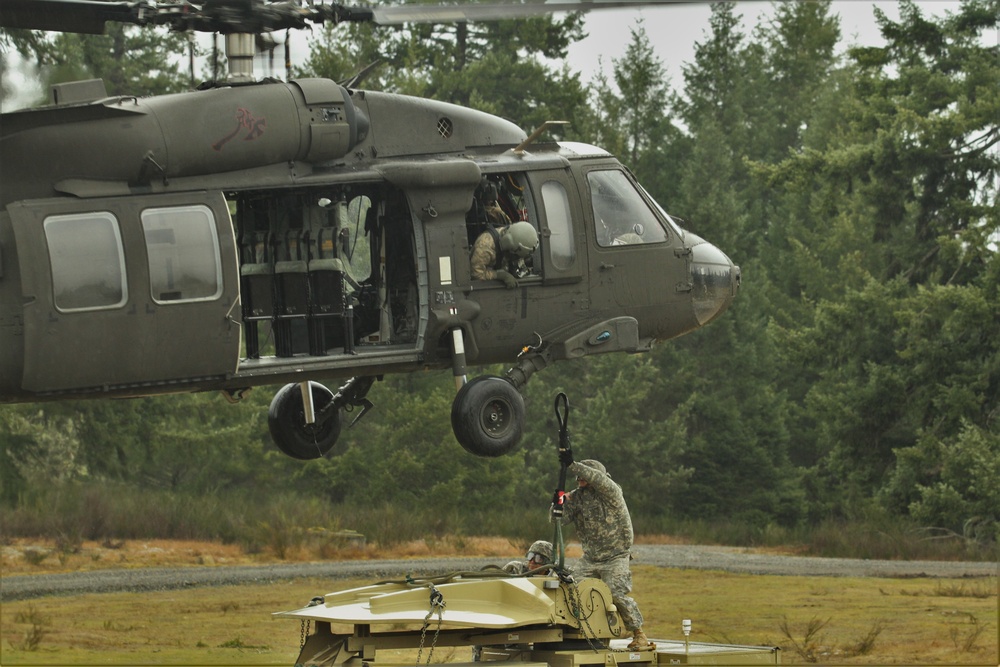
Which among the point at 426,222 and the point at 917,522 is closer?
the point at 426,222

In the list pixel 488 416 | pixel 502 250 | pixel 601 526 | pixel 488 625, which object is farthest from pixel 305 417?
pixel 488 625

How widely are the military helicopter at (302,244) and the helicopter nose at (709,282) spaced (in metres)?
0.02

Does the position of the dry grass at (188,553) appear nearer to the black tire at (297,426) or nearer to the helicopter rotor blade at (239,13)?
the black tire at (297,426)

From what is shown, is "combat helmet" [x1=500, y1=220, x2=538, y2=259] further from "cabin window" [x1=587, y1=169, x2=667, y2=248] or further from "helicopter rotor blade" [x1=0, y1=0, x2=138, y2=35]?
"helicopter rotor blade" [x1=0, y1=0, x2=138, y2=35]

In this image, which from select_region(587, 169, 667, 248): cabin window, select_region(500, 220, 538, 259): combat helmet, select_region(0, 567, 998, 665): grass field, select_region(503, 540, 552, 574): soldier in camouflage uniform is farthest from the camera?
select_region(0, 567, 998, 665): grass field

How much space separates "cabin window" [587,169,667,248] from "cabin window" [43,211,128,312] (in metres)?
4.41

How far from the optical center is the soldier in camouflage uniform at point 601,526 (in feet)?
36.4

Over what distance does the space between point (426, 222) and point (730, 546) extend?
19604 mm

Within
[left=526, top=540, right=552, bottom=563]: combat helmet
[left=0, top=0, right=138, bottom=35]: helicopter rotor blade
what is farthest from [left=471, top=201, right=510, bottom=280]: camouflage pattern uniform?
[left=0, top=0, right=138, bottom=35]: helicopter rotor blade

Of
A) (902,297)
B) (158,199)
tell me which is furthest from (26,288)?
(902,297)

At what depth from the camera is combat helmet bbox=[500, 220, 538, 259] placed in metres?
12.9

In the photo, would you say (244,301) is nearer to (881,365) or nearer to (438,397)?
(438,397)

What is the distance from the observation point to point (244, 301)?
12805 millimetres

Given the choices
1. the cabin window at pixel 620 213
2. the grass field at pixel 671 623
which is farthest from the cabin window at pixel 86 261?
the grass field at pixel 671 623
